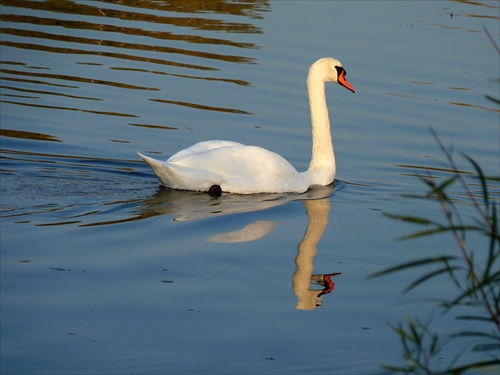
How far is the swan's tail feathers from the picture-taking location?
9.37 m

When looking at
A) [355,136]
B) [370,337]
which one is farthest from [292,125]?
[370,337]

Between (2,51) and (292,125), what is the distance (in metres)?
4.94

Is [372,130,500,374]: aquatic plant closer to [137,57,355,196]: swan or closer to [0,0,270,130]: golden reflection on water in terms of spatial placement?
[137,57,355,196]: swan

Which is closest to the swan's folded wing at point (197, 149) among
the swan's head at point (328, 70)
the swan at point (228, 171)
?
the swan at point (228, 171)

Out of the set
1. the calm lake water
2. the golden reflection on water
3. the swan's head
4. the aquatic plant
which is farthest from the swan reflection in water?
the golden reflection on water

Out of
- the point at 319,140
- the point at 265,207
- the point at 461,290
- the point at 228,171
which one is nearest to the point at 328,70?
the point at 319,140

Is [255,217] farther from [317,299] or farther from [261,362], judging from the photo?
[261,362]

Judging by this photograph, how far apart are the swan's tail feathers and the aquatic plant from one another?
244 cm

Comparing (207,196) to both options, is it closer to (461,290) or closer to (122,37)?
(461,290)

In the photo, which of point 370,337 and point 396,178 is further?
point 396,178

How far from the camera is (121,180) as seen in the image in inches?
401

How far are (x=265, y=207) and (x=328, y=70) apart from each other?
2.44 meters

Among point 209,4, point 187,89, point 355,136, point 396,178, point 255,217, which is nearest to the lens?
point 255,217

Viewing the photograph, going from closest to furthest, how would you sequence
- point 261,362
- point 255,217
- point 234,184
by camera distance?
point 261,362
point 255,217
point 234,184
